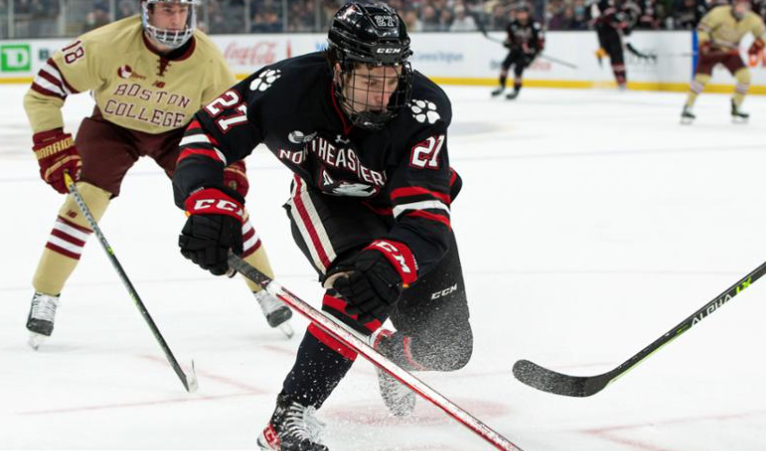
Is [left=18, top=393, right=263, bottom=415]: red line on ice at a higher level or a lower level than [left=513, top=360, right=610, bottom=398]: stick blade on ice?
lower

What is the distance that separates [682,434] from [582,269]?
188 cm

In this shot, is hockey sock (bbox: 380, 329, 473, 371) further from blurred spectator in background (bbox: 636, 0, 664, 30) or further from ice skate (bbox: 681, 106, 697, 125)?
blurred spectator in background (bbox: 636, 0, 664, 30)

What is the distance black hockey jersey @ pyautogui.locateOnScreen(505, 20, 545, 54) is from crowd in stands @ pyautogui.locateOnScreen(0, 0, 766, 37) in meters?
1.04

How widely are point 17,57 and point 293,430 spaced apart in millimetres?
14398

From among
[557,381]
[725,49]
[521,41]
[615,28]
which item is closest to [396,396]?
[557,381]

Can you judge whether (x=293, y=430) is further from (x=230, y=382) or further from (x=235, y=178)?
(x=235, y=178)

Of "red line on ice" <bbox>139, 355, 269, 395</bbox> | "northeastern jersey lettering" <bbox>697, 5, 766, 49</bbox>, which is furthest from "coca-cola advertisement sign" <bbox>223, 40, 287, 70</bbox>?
"red line on ice" <bbox>139, 355, 269, 395</bbox>

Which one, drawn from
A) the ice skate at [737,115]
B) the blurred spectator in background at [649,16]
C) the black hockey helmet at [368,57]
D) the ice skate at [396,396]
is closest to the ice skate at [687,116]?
the ice skate at [737,115]

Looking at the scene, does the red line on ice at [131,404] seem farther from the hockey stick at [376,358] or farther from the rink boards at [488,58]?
the rink boards at [488,58]

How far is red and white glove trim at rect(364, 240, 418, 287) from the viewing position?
7.03 ft

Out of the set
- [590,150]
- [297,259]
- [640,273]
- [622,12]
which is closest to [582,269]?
[640,273]

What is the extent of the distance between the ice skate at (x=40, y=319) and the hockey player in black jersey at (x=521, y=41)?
10.3 metres

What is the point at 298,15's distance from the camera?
52.9 feet

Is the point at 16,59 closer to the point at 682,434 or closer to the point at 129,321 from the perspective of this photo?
the point at 129,321
